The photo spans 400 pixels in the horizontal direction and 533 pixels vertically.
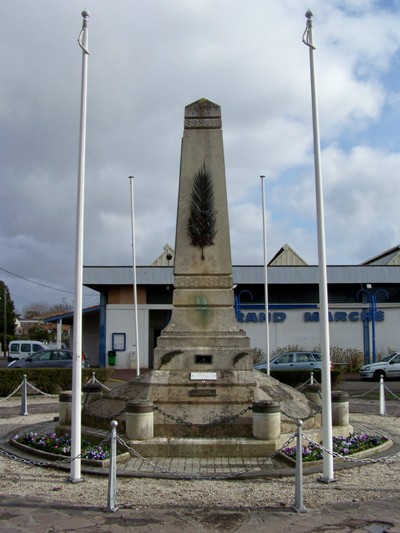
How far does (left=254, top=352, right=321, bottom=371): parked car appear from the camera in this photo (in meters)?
28.0

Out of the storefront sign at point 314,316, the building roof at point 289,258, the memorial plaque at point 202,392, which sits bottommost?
the memorial plaque at point 202,392

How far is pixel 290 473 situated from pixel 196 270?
4698mm

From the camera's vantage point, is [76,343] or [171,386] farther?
[171,386]

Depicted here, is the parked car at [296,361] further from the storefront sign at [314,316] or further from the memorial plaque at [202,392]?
the memorial plaque at [202,392]

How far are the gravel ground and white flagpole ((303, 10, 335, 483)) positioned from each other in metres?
0.47

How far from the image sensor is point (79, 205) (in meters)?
8.32

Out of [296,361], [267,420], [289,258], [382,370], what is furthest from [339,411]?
[289,258]

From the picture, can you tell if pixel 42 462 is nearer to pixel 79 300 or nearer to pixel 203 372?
pixel 79 300

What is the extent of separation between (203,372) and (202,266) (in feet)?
7.23

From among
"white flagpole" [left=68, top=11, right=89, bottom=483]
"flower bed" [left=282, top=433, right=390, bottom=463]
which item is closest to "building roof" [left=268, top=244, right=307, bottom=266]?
"flower bed" [left=282, top=433, right=390, bottom=463]

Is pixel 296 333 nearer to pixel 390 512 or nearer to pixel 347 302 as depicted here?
pixel 347 302

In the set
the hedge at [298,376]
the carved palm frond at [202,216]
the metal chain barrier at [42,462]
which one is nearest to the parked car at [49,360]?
the hedge at [298,376]

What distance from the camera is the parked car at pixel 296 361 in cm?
2802

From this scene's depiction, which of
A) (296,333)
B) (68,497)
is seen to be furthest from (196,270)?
(296,333)
